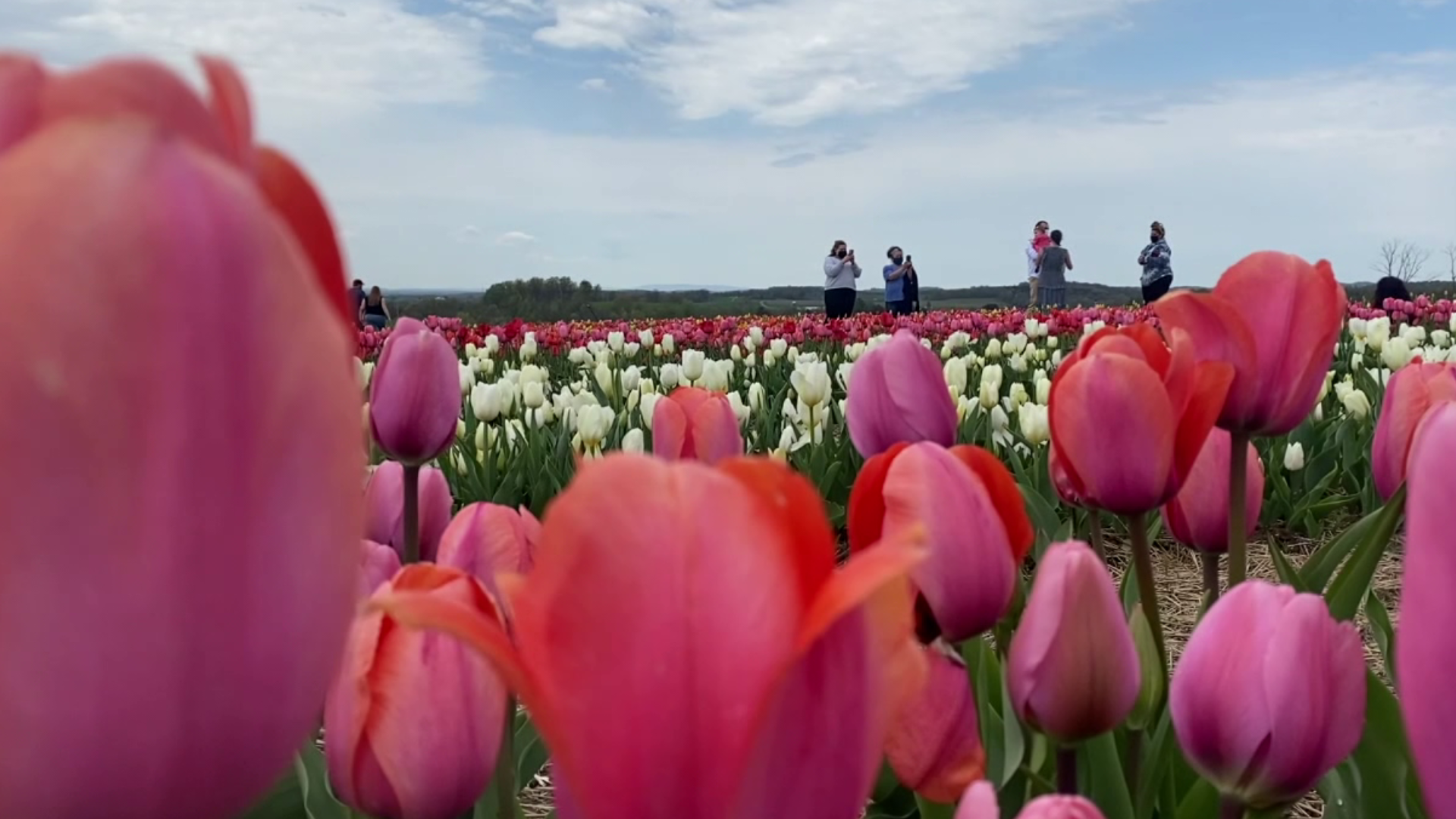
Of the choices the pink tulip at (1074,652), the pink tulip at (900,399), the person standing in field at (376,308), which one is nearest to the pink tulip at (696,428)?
the pink tulip at (900,399)

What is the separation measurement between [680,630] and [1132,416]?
78cm

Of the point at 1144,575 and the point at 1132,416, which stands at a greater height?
the point at 1132,416

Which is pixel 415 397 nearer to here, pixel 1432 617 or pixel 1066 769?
pixel 1066 769

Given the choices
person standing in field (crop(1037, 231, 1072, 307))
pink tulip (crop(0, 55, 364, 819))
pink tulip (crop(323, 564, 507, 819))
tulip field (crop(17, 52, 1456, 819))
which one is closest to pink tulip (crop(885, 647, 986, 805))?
tulip field (crop(17, 52, 1456, 819))

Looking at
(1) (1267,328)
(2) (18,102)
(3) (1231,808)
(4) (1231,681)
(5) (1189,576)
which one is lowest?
(5) (1189,576)

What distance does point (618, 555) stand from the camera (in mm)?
357

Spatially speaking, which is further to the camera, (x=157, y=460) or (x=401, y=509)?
(x=401, y=509)

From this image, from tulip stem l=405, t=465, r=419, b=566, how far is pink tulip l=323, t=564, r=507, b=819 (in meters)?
0.65

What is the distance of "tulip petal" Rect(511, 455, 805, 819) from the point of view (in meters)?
0.36

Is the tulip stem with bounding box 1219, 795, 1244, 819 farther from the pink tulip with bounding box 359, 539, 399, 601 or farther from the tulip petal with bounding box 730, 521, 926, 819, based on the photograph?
the pink tulip with bounding box 359, 539, 399, 601

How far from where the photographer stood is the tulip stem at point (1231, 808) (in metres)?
0.84

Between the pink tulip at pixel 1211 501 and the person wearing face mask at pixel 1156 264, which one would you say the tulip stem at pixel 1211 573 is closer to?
the pink tulip at pixel 1211 501

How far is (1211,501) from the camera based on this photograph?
1.38 meters

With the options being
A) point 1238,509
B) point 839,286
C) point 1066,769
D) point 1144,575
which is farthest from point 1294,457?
point 839,286
